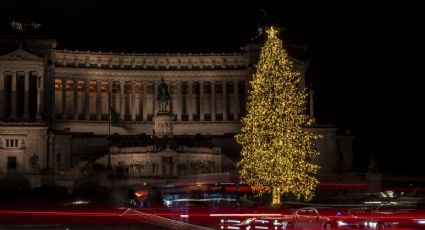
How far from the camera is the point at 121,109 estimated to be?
422 ft

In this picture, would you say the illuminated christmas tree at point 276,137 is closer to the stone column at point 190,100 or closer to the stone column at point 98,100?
the stone column at point 98,100

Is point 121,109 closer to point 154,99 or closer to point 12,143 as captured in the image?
point 154,99

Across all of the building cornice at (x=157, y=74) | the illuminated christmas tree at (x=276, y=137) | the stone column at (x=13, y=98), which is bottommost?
the illuminated christmas tree at (x=276, y=137)

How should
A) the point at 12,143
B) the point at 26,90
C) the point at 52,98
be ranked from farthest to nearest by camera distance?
the point at 52,98, the point at 26,90, the point at 12,143

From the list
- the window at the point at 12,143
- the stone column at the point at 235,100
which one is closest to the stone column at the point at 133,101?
the stone column at the point at 235,100

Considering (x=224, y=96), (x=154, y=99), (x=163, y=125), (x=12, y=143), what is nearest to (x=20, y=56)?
(x=12, y=143)

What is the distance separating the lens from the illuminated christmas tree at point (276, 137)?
194ft

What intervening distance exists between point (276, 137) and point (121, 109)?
236 ft

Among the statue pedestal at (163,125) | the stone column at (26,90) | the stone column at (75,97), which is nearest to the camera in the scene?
the statue pedestal at (163,125)

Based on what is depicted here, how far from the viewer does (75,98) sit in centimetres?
12606

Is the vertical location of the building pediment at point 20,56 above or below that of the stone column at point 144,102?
above

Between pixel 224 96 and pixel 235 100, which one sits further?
pixel 224 96

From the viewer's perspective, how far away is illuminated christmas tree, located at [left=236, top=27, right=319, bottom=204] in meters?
59.3

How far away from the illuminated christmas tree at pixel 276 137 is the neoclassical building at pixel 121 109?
137 feet
